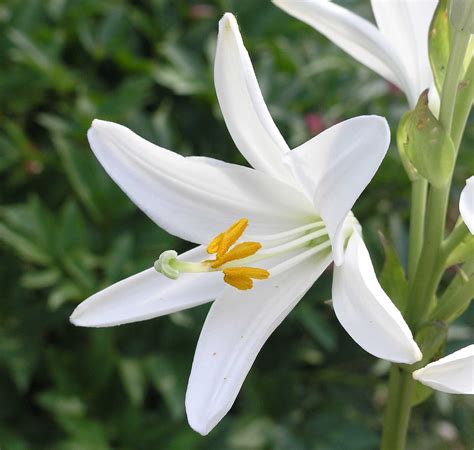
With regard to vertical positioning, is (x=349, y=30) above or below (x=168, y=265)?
above

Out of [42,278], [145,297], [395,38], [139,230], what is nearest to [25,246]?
[42,278]

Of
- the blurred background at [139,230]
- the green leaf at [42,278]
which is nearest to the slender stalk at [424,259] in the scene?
the blurred background at [139,230]

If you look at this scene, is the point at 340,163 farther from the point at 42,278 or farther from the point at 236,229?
the point at 42,278

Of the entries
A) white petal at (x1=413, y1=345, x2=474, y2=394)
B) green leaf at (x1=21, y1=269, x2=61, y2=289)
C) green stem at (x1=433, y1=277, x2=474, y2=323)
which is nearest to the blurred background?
green leaf at (x1=21, y1=269, x2=61, y2=289)

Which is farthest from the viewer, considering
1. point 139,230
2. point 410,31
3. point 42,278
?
point 139,230

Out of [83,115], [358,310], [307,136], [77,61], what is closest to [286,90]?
[307,136]

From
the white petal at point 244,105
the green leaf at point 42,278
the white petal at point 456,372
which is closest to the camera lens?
the white petal at point 456,372

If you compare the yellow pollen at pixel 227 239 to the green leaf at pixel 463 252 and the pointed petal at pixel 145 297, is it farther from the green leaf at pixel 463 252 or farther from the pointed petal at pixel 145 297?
the green leaf at pixel 463 252
